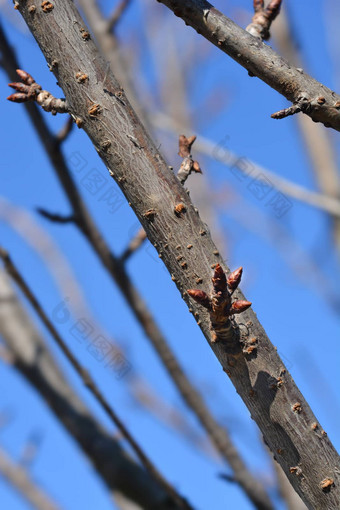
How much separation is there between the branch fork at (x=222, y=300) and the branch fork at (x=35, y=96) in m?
0.59

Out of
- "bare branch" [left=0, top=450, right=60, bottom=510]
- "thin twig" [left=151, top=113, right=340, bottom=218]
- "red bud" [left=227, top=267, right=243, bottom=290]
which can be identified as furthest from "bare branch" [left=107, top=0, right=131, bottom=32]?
"bare branch" [left=0, top=450, right=60, bottom=510]

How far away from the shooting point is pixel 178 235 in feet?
3.88

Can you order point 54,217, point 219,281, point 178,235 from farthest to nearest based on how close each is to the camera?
point 54,217, point 178,235, point 219,281

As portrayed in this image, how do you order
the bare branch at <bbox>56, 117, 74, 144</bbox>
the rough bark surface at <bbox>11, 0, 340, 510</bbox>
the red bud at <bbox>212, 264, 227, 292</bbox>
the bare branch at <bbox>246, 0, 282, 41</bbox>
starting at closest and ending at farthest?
the red bud at <bbox>212, 264, 227, 292</bbox>, the rough bark surface at <bbox>11, 0, 340, 510</bbox>, the bare branch at <bbox>246, 0, 282, 41</bbox>, the bare branch at <bbox>56, 117, 74, 144</bbox>

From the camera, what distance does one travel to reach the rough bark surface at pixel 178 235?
1130 millimetres

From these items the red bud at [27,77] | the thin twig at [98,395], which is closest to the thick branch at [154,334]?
the thin twig at [98,395]

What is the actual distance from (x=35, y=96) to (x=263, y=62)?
1.90ft

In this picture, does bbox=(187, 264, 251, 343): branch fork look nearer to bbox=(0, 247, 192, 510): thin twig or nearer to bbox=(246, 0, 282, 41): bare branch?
bbox=(246, 0, 282, 41): bare branch

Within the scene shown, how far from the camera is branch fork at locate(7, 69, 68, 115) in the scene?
130 cm

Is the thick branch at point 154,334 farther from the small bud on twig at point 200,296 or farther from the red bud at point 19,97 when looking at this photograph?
the small bud on twig at point 200,296

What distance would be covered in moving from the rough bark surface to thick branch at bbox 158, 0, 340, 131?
0.26 metres

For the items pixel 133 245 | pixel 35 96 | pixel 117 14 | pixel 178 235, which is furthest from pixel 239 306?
pixel 117 14

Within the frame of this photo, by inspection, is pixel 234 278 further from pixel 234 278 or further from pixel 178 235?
pixel 178 235

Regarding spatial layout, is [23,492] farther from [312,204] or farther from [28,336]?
[312,204]
